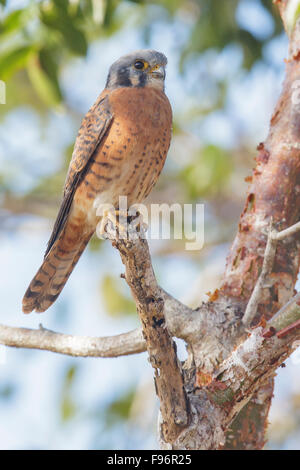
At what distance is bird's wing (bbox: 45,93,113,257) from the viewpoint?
3.88 m

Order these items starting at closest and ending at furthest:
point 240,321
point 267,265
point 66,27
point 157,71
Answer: point 267,265
point 240,321
point 66,27
point 157,71

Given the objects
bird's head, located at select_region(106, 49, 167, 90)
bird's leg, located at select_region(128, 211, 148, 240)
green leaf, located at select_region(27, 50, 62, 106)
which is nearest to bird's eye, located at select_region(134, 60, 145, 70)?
bird's head, located at select_region(106, 49, 167, 90)

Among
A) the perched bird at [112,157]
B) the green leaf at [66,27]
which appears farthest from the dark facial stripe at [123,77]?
the green leaf at [66,27]

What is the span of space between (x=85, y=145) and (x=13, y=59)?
742 mm

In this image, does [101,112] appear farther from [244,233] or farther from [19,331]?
[19,331]

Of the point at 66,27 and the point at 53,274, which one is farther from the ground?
the point at 66,27

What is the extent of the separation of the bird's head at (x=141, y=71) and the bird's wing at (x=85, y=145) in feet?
0.57

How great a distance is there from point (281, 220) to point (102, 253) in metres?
5.05

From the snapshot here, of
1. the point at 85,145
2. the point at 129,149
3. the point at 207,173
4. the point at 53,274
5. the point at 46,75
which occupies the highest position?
the point at 207,173

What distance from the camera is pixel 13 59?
410cm

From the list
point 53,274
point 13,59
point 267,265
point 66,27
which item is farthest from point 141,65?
point 267,265

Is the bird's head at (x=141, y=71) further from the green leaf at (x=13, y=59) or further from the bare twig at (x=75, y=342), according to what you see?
the bare twig at (x=75, y=342)

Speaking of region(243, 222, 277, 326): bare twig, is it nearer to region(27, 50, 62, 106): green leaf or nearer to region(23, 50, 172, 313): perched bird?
region(23, 50, 172, 313): perched bird

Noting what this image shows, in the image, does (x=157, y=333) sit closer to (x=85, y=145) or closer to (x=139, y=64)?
(x=85, y=145)
